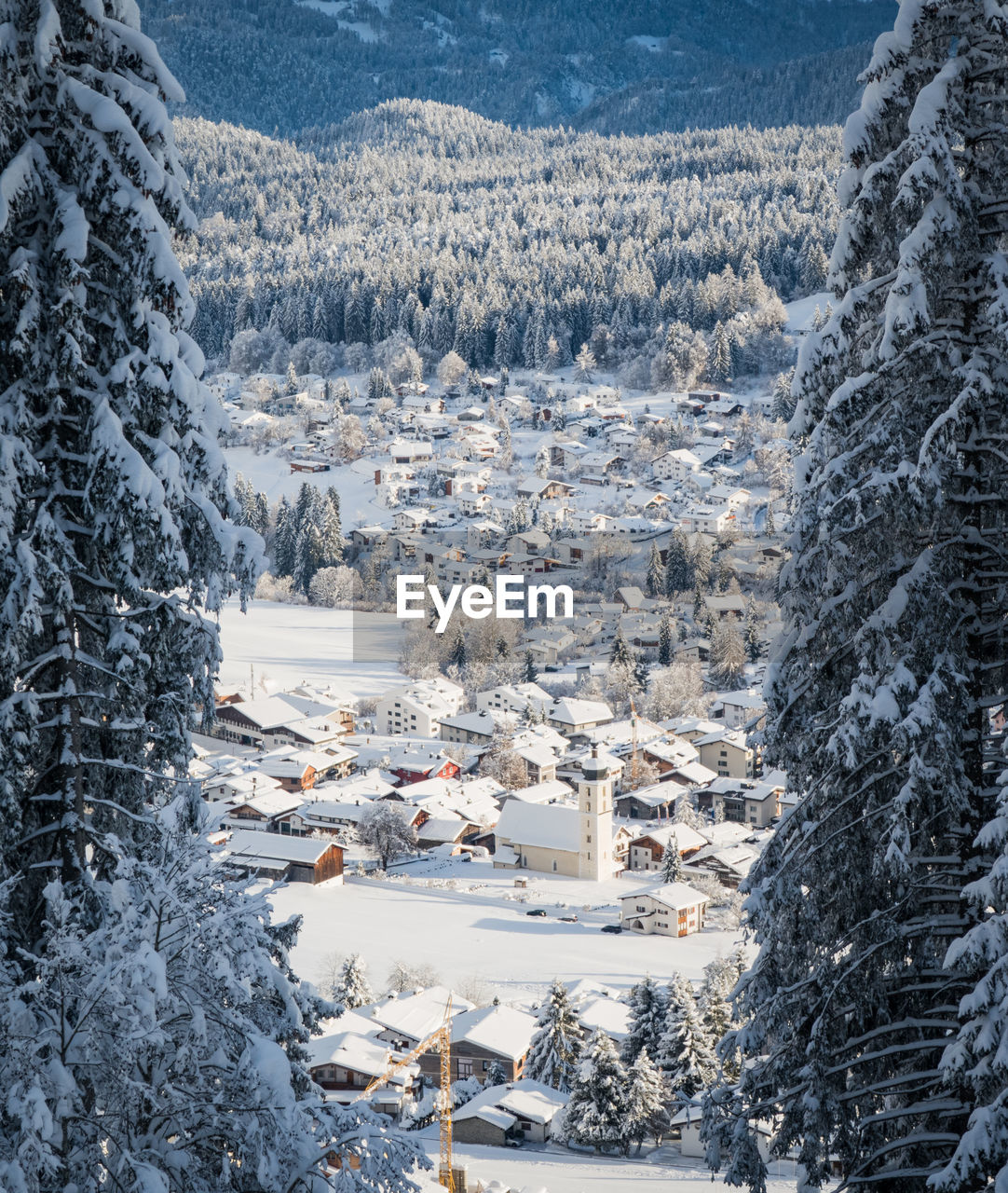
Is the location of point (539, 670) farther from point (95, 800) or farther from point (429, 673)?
point (95, 800)

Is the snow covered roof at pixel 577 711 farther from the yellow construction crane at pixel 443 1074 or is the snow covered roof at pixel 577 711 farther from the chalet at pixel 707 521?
the yellow construction crane at pixel 443 1074

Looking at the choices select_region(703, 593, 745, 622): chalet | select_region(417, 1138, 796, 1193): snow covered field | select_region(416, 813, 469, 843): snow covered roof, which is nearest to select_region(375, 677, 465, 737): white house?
select_region(416, 813, 469, 843): snow covered roof

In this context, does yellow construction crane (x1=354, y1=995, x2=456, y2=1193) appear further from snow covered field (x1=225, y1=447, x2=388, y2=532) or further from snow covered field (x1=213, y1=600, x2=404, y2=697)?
snow covered field (x1=225, y1=447, x2=388, y2=532)

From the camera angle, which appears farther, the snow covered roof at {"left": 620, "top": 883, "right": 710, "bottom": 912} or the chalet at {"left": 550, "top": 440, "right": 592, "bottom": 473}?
the chalet at {"left": 550, "top": 440, "right": 592, "bottom": 473}

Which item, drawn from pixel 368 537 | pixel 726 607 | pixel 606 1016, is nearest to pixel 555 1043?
pixel 606 1016

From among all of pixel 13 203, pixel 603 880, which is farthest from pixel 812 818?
pixel 603 880
